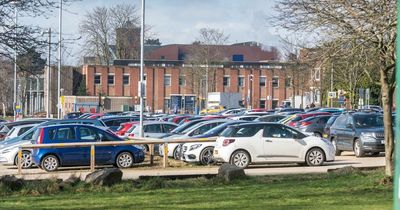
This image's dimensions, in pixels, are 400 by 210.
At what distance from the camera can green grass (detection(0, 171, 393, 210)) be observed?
1308 centimetres

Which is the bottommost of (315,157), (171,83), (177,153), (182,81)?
(177,153)

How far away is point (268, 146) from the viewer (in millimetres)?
23188

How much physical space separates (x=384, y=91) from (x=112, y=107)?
2993 inches

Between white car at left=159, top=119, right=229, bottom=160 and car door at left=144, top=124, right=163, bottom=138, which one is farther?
car door at left=144, top=124, right=163, bottom=138

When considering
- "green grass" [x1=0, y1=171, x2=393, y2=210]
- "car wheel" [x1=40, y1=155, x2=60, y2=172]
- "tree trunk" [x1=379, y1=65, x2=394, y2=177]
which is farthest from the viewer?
"car wheel" [x1=40, y1=155, x2=60, y2=172]

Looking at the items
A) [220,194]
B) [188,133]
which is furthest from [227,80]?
[220,194]

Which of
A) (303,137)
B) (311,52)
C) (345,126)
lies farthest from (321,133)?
(311,52)

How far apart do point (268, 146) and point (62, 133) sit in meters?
7.03

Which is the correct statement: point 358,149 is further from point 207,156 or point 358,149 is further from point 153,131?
point 153,131

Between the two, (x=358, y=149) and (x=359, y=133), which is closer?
(x=359, y=133)

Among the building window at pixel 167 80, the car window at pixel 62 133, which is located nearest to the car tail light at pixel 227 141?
the car window at pixel 62 133

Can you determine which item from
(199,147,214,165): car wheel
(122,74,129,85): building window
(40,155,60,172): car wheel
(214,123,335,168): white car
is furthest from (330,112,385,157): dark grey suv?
(122,74,129,85): building window

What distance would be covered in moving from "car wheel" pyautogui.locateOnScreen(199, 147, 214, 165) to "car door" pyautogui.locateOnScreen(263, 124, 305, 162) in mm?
2044

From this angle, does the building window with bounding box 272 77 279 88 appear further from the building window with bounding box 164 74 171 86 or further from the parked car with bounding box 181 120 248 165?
the parked car with bounding box 181 120 248 165
